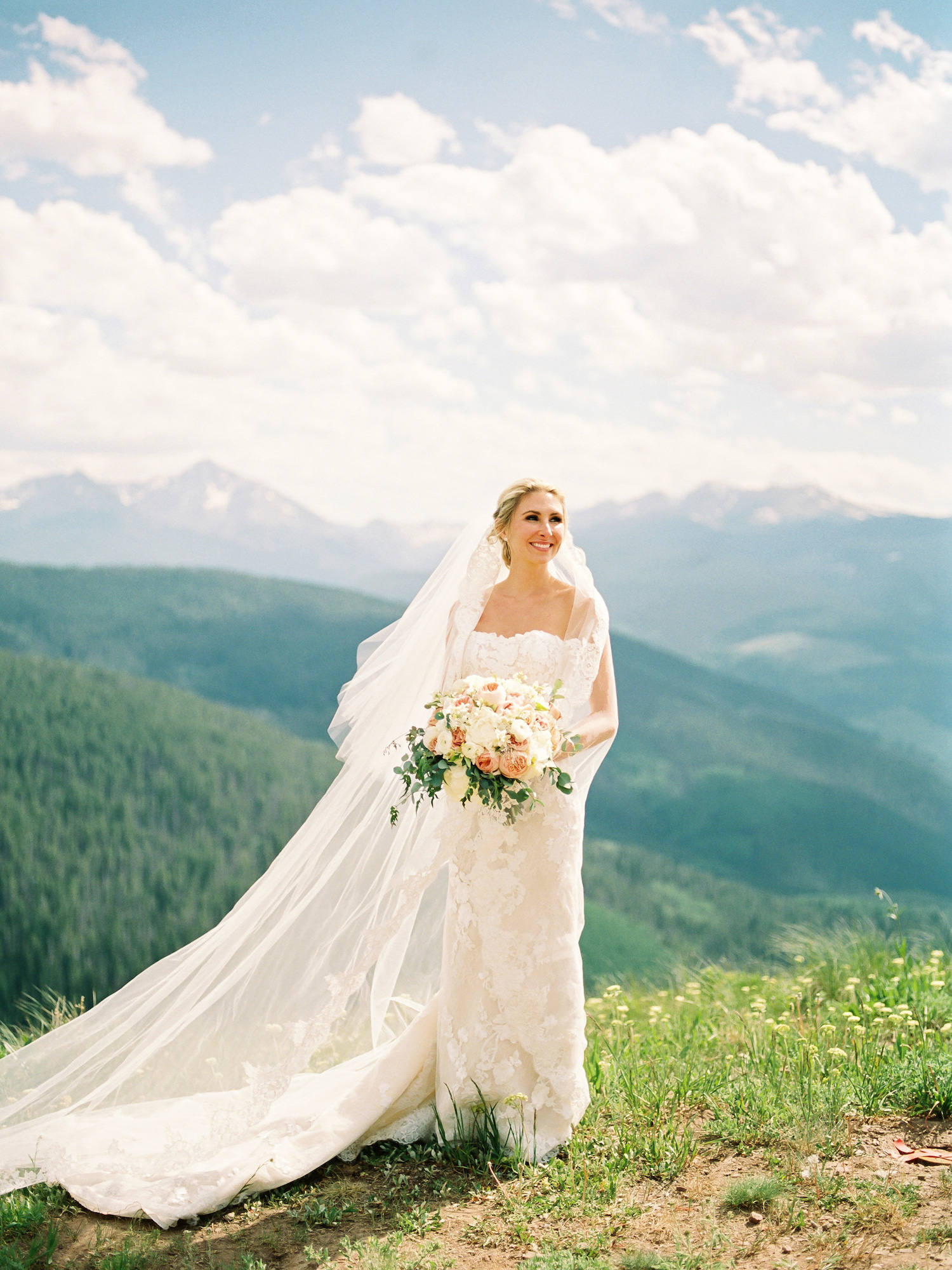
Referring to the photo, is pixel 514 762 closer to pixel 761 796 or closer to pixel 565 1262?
pixel 565 1262

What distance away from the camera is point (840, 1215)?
3426mm

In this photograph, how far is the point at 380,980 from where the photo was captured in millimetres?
4465

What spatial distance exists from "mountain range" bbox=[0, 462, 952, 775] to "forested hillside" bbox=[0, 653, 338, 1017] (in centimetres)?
1482

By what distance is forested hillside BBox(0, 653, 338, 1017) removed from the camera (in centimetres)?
1680

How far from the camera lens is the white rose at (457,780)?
3555 millimetres

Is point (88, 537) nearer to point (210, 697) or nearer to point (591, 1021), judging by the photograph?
point (210, 697)

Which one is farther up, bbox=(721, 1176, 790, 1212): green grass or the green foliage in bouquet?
the green foliage in bouquet

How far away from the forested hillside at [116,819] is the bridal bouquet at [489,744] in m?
14.3

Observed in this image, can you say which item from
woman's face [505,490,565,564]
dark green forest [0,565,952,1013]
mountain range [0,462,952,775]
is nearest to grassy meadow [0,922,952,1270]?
woman's face [505,490,565,564]

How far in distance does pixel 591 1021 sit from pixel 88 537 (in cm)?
5047

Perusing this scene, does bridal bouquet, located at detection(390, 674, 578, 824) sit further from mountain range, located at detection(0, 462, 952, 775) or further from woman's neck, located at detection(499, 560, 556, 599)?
mountain range, located at detection(0, 462, 952, 775)

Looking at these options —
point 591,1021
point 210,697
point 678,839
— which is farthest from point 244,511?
point 591,1021

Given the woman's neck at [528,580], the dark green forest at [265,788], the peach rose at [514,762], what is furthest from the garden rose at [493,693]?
the dark green forest at [265,788]

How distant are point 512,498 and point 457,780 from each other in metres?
1.28
